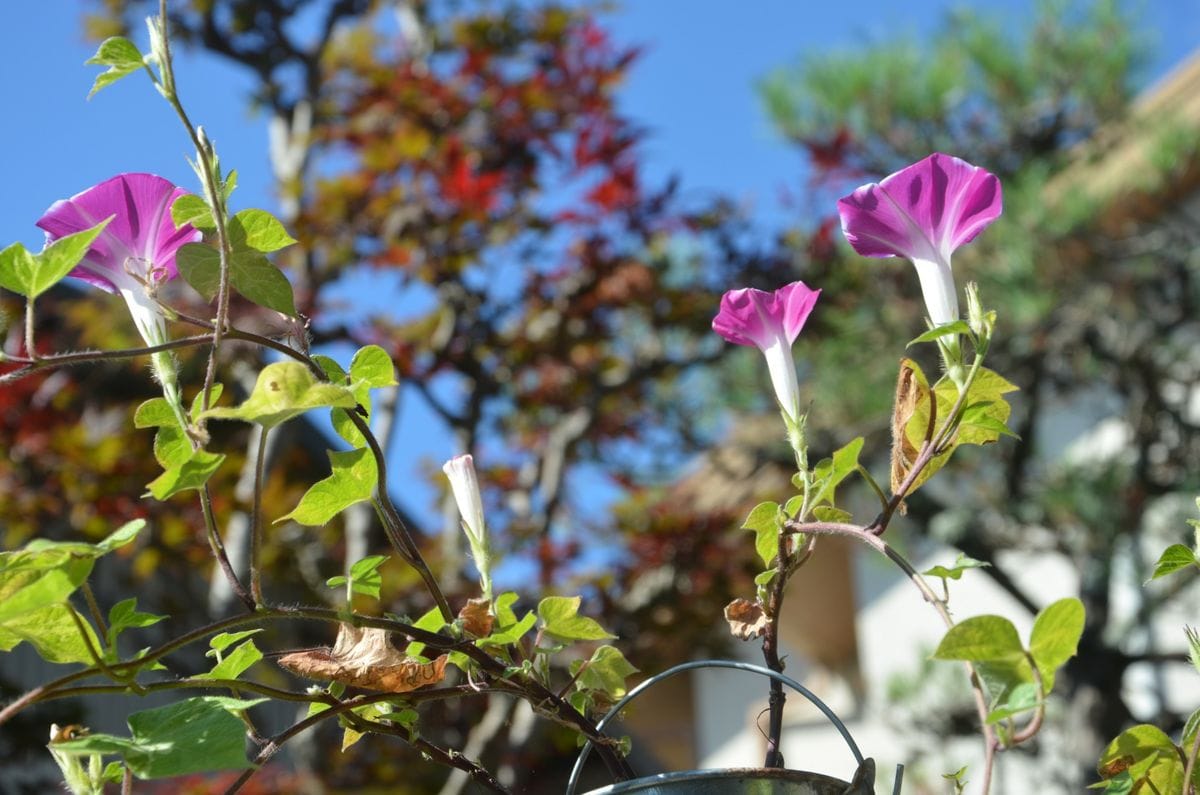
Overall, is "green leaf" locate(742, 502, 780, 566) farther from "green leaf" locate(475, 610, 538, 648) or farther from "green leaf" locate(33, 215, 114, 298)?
"green leaf" locate(33, 215, 114, 298)

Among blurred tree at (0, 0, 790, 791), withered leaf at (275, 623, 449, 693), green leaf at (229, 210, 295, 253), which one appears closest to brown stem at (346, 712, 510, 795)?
withered leaf at (275, 623, 449, 693)

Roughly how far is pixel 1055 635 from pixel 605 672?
285 mm

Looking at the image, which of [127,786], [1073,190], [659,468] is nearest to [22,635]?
[127,786]

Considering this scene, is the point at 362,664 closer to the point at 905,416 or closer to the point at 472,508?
the point at 472,508

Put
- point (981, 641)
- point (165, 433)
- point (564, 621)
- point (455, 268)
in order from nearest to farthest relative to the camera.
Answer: point (981, 641)
point (165, 433)
point (564, 621)
point (455, 268)

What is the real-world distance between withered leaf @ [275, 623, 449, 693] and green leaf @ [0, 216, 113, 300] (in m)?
0.21

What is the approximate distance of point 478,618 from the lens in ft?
2.24

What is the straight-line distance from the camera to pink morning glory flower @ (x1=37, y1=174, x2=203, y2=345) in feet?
2.09

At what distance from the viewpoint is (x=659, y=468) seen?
174 inches

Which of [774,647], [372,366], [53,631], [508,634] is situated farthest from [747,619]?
[53,631]

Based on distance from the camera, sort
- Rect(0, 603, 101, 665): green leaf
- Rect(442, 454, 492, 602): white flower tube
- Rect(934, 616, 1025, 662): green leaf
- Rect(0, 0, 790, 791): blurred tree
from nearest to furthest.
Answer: Rect(934, 616, 1025, 662): green leaf
Rect(0, 603, 101, 665): green leaf
Rect(442, 454, 492, 602): white flower tube
Rect(0, 0, 790, 791): blurred tree

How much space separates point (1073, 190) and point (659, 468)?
1.62 meters

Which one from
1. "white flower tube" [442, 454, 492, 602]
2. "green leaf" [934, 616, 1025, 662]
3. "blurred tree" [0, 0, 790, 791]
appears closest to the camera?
"green leaf" [934, 616, 1025, 662]

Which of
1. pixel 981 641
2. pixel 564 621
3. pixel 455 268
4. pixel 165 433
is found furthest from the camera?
pixel 455 268
